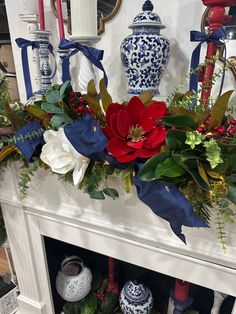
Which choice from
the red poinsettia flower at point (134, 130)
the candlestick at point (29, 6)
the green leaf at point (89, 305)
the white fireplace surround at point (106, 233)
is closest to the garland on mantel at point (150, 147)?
the red poinsettia flower at point (134, 130)

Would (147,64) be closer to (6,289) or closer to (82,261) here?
(82,261)

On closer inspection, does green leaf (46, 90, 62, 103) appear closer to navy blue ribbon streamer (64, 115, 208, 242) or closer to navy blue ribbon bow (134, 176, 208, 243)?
navy blue ribbon streamer (64, 115, 208, 242)

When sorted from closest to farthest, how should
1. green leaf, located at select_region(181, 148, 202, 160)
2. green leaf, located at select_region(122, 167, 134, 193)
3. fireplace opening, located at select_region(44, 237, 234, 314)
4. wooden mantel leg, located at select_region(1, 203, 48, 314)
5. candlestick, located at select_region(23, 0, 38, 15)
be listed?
1. green leaf, located at select_region(181, 148, 202, 160)
2. green leaf, located at select_region(122, 167, 134, 193)
3. candlestick, located at select_region(23, 0, 38, 15)
4. wooden mantel leg, located at select_region(1, 203, 48, 314)
5. fireplace opening, located at select_region(44, 237, 234, 314)

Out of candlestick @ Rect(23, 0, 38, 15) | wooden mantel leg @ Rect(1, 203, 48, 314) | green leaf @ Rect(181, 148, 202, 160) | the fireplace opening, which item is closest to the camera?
green leaf @ Rect(181, 148, 202, 160)

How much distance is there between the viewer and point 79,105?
2.29 ft

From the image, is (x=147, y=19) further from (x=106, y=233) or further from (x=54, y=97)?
(x=106, y=233)

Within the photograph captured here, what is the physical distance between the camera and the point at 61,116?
69 cm

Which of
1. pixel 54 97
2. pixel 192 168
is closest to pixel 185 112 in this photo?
pixel 192 168

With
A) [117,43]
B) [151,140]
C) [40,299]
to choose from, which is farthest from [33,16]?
[40,299]

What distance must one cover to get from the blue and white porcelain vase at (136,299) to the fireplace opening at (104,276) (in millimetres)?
27

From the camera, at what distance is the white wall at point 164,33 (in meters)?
0.84

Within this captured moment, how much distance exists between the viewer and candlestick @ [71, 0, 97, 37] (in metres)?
0.73

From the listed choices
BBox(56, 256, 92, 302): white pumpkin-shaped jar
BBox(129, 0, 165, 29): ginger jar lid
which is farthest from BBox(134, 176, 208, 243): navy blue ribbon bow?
BBox(56, 256, 92, 302): white pumpkin-shaped jar

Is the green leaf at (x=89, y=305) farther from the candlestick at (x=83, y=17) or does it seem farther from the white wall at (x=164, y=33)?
the candlestick at (x=83, y=17)
